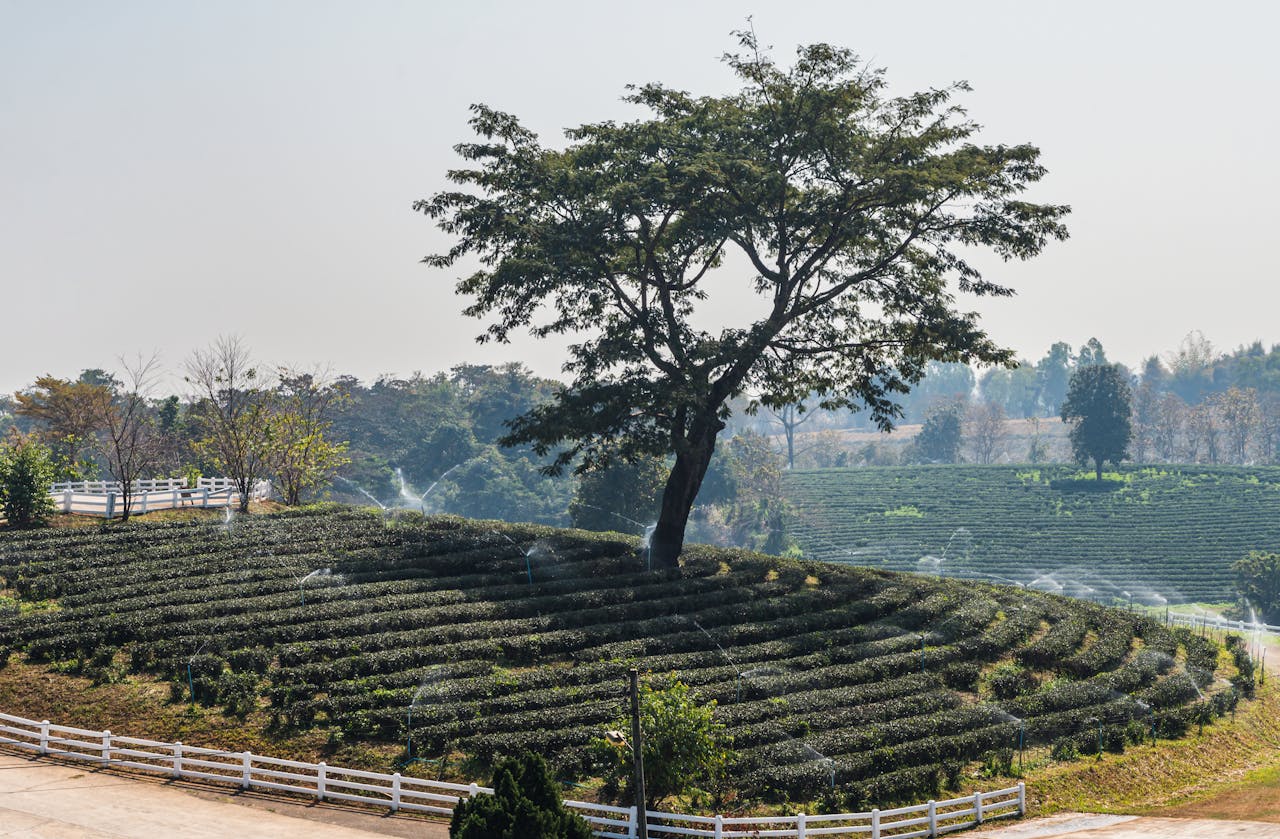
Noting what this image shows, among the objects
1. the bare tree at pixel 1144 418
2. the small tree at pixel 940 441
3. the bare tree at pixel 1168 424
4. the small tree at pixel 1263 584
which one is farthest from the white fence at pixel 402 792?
the bare tree at pixel 1144 418

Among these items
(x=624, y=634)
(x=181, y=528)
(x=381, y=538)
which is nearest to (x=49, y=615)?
(x=181, y=528)

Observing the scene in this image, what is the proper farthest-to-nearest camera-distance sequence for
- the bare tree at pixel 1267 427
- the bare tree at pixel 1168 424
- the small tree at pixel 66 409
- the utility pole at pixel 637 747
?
1. the bare tree at pixel 1267 427
2. the bare tree at pixel 1168 424
3. the small tree at pixel 66 409
4. the utility pole at pixel 637 747

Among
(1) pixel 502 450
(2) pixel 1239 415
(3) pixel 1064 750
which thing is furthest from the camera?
(2) pixel 1239 415

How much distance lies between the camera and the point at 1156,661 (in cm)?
3938

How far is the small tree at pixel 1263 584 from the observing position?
77.9 metres

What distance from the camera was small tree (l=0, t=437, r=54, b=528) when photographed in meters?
42.8

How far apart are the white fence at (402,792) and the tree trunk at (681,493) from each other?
1816 centimetres

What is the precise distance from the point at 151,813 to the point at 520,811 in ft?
29.7

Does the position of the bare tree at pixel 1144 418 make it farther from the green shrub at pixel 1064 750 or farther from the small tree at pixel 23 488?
the small tree at pixel 23 488

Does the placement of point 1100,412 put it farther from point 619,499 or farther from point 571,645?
point 571,645

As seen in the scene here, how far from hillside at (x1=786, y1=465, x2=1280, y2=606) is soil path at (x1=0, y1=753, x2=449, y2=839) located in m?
74.0

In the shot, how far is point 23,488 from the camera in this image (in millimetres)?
43125

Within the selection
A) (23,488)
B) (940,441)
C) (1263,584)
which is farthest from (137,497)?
(940,441)

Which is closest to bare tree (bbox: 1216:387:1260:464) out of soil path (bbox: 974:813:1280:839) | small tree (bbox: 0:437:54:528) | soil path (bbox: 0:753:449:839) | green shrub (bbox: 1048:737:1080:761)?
green shrub (bbox: 1048:737:1080:761)
